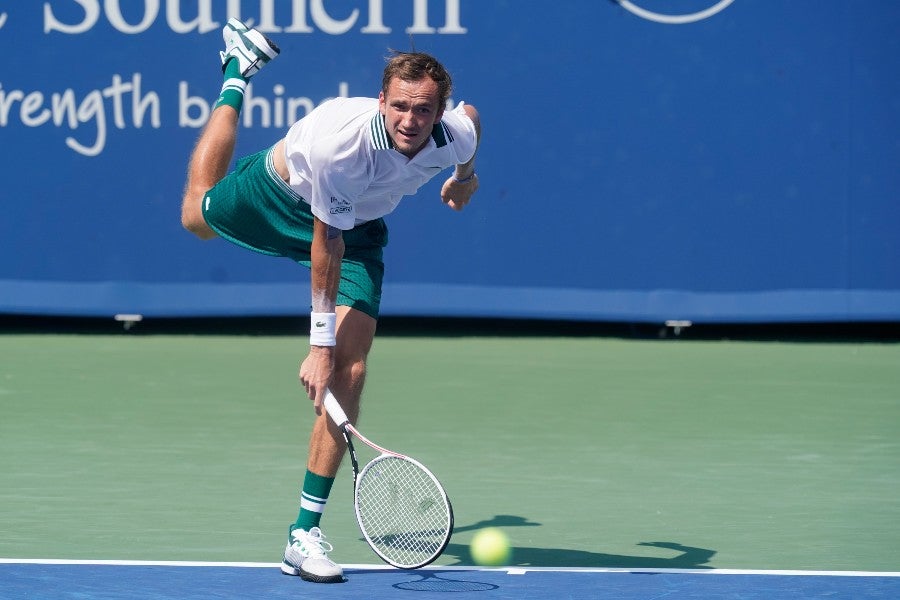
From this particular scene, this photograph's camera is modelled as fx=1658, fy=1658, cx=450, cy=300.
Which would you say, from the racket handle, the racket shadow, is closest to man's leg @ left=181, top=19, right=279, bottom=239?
the racket handle

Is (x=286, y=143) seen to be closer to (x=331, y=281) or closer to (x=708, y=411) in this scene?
(x=331, y=281)

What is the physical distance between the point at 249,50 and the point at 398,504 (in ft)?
7.89

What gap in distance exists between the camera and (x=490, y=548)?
537cm

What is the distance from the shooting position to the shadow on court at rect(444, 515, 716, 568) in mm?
5148

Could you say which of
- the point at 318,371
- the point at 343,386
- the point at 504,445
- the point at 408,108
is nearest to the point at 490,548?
the point at 343,386

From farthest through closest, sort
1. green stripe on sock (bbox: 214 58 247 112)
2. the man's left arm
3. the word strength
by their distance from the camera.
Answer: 1. the word strength
2. green stripe on sock (bbox: 214 58 247 112)
3. the man's left arm

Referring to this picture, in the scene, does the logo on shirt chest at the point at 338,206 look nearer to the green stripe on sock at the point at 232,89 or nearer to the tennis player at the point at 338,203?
the tennis player at the point at 338,203

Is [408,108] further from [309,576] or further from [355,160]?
[309,576]

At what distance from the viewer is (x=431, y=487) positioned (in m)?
4.95

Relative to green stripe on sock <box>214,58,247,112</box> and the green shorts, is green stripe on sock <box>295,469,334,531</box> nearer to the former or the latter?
the green shorts

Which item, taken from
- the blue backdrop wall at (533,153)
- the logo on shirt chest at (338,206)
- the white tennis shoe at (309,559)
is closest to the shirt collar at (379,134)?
the logo on shirt chest at (338,206)

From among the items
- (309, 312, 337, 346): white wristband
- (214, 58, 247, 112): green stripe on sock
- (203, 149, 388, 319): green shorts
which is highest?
(214, 58, 247, 112): green stripe on sock

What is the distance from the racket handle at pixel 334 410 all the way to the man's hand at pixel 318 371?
0.02 meters

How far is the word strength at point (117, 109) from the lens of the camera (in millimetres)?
10445
